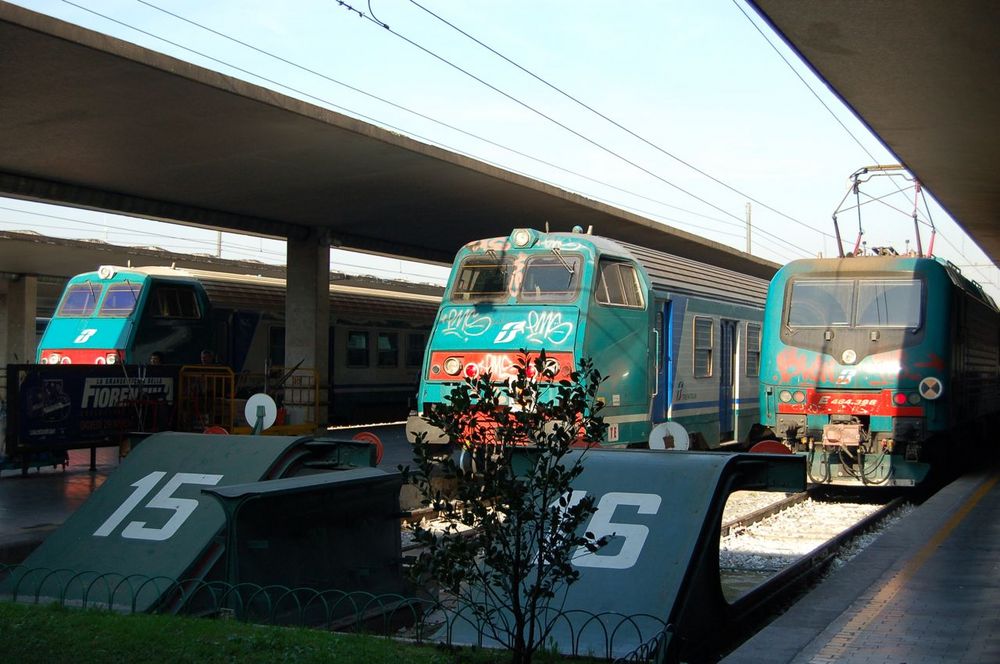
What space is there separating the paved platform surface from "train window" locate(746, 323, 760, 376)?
25.7 ft

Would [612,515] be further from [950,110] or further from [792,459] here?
[950,110]

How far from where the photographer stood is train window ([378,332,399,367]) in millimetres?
26516

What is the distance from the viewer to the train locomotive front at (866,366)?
1359cm

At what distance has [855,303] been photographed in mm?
14352

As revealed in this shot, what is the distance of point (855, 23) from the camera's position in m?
8.98

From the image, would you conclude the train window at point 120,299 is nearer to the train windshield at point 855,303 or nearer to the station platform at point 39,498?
the station platform at point 39,498

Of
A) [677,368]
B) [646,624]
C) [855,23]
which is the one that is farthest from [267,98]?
[646,624]

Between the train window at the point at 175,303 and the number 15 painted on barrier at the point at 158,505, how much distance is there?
12.2 metres

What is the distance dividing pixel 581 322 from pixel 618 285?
1134mm

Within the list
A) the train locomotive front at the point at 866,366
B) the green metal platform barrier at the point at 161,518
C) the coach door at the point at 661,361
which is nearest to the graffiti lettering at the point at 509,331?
the coach door at the point at 661,361

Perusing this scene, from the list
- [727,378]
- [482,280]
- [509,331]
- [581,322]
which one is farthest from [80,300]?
[727,378]

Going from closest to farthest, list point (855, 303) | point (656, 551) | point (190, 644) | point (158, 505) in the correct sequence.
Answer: point (190, 644) < point (656, 551) < point (158, 505) < point (855, 303)

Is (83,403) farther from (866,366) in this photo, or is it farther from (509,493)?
(509,493)

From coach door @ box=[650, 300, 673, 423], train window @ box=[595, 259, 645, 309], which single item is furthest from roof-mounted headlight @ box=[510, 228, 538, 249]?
coach door @ box=[650, 300, 673, 423]
